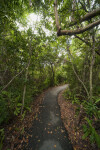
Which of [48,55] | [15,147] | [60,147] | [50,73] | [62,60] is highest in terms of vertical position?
[48,55]

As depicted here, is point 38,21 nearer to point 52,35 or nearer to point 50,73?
point 52,35

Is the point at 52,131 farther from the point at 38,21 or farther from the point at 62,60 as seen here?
the point at 38,21

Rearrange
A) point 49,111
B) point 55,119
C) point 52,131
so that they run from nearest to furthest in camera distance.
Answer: point 52,131 → point 55,119 → point 49,111

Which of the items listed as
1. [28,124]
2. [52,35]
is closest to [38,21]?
[52,35]

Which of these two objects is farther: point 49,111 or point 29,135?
point 49,111

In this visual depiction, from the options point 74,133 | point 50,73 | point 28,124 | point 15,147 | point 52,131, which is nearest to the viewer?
point 15,147

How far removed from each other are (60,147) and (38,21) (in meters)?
6.27

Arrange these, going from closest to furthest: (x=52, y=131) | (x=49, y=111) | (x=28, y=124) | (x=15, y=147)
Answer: (x=15, y=147)
(x=52, y=131)
(x=28, y=124)
(x=49, y=111)

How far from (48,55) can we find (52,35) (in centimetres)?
237

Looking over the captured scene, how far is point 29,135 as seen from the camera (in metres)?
2.78

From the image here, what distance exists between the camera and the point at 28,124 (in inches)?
131

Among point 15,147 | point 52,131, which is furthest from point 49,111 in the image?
point 15,147

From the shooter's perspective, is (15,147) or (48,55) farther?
(48,55)

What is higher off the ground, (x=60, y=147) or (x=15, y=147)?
(x=15, y=147)
